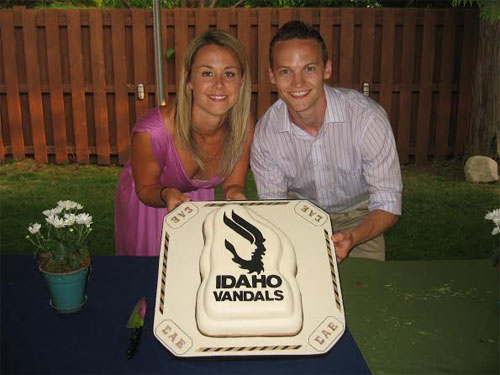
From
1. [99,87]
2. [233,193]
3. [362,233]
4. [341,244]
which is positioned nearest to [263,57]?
[99,87]

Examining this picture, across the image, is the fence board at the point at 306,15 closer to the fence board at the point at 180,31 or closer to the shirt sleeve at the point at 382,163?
the fence board at the point at 180,31

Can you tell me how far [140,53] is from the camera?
6531mm

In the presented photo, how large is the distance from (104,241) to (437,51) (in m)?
4.67

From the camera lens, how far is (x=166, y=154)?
251cm

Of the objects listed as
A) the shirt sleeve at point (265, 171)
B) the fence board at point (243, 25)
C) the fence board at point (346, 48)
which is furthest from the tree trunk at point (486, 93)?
the shirt sleeve at point (265, 171)

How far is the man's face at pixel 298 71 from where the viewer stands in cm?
229

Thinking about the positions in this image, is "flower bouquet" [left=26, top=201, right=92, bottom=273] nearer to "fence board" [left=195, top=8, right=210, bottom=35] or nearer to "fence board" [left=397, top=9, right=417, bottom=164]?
"fence board" [left=195, top=8, right=210, bottom=35]

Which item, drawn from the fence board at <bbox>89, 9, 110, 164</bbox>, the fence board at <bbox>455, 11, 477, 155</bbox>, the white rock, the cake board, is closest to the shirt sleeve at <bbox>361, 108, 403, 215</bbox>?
the cake board

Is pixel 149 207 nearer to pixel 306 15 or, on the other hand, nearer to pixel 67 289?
pixel 67 289

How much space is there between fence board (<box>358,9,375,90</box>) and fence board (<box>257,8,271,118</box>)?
1124mm

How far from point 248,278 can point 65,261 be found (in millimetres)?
579

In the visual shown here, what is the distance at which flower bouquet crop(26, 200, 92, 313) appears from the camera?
62.7 inches

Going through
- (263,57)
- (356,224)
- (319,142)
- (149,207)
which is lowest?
(356,224)

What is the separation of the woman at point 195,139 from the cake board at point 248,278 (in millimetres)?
588
